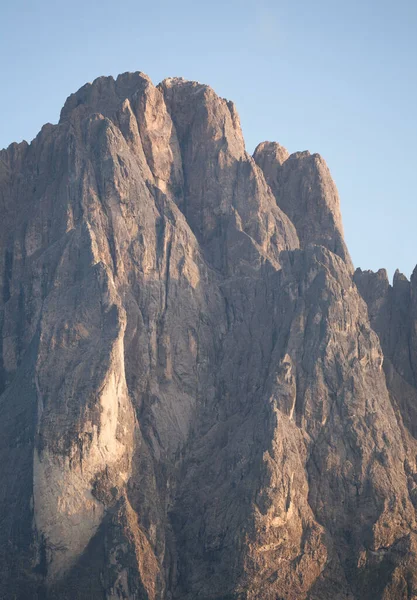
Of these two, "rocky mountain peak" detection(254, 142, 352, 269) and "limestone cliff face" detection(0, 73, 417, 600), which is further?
"rocky mountain peak" detection(254, 142, 352, 269)

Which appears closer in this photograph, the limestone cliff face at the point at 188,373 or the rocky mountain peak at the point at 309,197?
the limestone cliff face at the point at 188,373

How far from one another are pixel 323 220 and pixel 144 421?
37289 mm

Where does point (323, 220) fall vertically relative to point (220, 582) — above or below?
above

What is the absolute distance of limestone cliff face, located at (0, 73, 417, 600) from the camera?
121 m

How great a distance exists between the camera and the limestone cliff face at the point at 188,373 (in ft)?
398

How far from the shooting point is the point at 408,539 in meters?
Result: 122

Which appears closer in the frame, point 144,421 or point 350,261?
point 144,421

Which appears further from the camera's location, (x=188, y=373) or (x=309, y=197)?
(x=309, y=197)

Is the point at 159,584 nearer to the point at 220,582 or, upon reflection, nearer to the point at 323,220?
the point at 220,582

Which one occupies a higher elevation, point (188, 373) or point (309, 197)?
point (309, 197)

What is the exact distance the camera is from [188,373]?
138 m

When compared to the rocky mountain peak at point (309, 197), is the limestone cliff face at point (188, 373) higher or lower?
lower

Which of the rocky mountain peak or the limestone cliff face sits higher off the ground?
the rocky mountain peak

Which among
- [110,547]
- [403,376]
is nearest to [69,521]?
[110,547]
